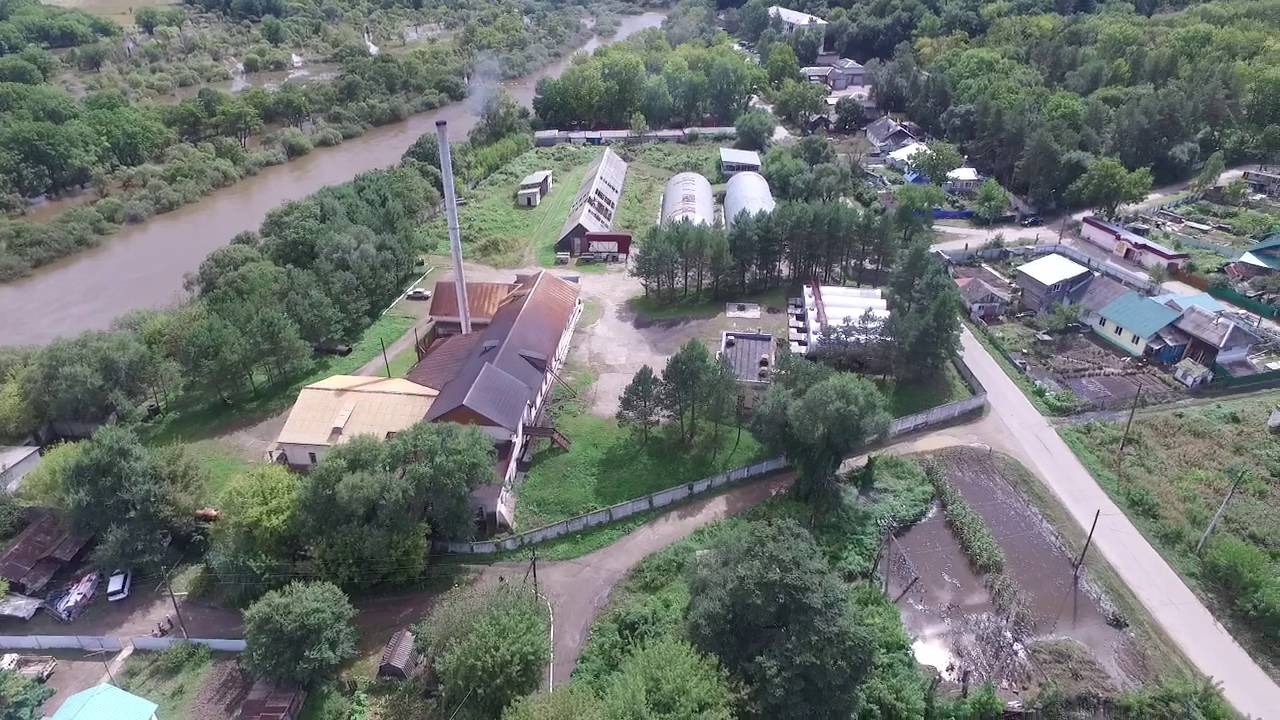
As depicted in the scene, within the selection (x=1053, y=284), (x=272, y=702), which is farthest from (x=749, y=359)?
(x=272, y=702)

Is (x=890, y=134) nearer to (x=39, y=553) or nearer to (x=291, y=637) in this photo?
(x=291, y=637)

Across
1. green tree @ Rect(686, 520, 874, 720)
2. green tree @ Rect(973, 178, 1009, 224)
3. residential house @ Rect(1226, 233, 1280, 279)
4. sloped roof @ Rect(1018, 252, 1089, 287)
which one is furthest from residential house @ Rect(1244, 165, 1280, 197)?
green tree @ Rect(686, 520, 874, 720)

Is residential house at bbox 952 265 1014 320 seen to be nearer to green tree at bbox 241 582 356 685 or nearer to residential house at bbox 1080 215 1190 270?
residential house at bbox 1080 215 1190 270

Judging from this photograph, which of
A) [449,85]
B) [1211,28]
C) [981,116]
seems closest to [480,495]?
[981,116]

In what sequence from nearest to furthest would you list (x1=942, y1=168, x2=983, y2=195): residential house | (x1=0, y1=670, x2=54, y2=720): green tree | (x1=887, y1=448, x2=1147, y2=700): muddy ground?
1. (x1=0, y1=670, x2=54, y2=720): green tree
2. (x1=887, y1=448, x2=1147, y2=700): muddy ground
3. (x1=942, y1=168, x2=983, y2=195): residential house

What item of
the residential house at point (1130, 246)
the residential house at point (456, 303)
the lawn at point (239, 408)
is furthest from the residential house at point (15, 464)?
the residential house at point (1130, 246)

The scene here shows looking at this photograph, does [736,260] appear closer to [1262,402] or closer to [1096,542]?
[1096,542]
